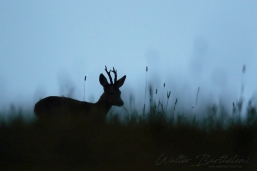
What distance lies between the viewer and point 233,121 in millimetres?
8766

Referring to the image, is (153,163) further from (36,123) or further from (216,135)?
(36,123)

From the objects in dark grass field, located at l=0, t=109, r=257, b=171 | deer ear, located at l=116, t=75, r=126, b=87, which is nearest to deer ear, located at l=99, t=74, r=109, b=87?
deer ear, located at l=116, t=75, r=126, b=87

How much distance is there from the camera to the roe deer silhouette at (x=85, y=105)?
9328mm

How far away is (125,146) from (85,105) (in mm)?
4747

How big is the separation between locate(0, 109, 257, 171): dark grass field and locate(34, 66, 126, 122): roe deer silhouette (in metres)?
0.93

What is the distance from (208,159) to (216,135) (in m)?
0.77

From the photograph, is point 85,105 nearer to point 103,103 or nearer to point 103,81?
point 103,103

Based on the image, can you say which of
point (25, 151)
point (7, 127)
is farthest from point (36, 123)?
point (25, 151)

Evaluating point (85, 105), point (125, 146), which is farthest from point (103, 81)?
point (125, 146)

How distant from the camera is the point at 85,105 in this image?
12.0 m

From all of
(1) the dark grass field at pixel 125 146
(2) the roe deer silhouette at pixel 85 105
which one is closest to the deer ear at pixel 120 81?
(2) the roe deer silhouette at pixel 85 105

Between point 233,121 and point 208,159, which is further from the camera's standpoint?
point 233,121

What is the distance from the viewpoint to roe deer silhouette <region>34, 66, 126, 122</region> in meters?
9.33

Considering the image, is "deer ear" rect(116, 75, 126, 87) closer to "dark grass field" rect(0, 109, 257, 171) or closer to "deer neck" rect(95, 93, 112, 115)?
"deer neck" rect(95, 93, 112, 115)
